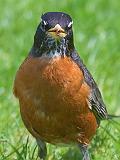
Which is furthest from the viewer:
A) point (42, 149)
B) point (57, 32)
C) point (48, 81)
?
point (42, 149)

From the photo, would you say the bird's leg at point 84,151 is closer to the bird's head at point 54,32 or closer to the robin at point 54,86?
the robin at point 54,86

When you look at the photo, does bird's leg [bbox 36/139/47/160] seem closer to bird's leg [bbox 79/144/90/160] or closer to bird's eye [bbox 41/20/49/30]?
bird's leg [bbox 79/144/90/160]

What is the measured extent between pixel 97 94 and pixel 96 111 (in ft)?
0.59

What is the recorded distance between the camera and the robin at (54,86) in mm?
6512

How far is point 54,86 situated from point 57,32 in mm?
523

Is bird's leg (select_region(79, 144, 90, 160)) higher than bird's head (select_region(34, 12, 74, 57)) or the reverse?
the reverse

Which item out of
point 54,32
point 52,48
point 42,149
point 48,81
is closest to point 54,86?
point 48,81

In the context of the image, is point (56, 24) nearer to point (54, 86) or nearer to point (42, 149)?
point (54, 86)

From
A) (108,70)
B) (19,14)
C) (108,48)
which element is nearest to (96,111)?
(108,70)

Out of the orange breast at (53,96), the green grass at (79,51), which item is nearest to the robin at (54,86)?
the orange breast at (53,96)

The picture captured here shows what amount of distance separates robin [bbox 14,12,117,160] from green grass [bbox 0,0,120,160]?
448 millimetres

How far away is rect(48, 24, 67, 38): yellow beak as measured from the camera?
6309 millimetres

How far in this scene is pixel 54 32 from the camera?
631 centimetres

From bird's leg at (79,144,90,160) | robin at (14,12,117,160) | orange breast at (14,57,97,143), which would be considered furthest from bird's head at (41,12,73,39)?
bird's leg at (79,144,90,160)
